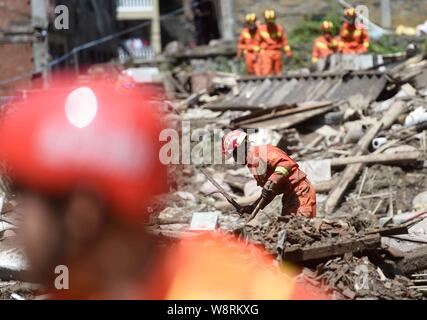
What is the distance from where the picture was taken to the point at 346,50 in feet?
55.7

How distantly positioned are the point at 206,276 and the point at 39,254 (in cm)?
170

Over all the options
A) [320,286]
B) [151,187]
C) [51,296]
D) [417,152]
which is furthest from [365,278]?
[417,152]

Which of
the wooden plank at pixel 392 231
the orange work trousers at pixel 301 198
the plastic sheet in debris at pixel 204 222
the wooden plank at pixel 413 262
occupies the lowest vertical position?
the wooden plank at pixel 413 262

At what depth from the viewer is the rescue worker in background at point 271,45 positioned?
1670cm

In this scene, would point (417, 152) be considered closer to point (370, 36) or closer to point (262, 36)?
point (262, 36)

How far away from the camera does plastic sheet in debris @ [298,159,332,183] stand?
10680 millimetres

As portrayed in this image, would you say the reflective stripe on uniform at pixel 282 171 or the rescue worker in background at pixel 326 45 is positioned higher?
the rescue worker in background at pixel 326 45

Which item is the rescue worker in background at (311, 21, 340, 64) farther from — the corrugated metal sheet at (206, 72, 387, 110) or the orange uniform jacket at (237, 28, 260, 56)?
the corrugated metal sheet at (206, 72, 387, 110)

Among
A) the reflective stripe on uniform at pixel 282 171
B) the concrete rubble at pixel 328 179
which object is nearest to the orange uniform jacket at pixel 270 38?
the concrete rubble at pixel 328 179

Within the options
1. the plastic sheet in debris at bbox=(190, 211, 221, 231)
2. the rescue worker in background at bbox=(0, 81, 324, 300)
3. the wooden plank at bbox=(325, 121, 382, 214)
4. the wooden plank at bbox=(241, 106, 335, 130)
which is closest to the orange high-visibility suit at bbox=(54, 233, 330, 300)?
the rescue worker in background at bbox=(0, 81, 324, 300)

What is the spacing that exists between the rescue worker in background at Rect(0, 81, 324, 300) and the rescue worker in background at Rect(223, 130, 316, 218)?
0.94 m

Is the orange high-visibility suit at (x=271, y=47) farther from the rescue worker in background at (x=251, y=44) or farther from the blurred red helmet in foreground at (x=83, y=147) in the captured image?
the blurred red helmet in foreground at (x=83, y=147)

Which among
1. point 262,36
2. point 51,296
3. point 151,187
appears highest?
point 262,36

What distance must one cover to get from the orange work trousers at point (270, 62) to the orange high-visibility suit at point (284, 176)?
947 centimetres
